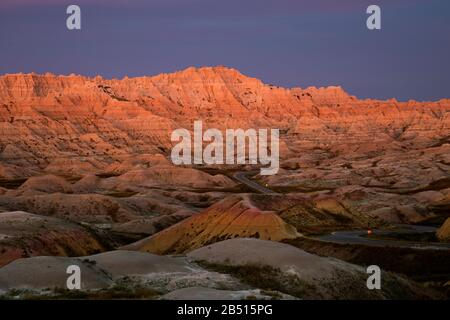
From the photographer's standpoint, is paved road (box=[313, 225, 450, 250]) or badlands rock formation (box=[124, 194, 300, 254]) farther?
badlands rock formation (box=[124, 194, 300, 254])

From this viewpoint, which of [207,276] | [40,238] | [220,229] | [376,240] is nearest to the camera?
[207,276]

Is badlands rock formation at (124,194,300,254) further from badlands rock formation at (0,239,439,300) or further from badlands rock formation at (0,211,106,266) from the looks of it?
badlands rock formation at (0,239,439,300)

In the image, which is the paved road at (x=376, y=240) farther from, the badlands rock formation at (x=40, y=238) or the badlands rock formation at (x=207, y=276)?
the badlands rock formation at (x=40, y=238)

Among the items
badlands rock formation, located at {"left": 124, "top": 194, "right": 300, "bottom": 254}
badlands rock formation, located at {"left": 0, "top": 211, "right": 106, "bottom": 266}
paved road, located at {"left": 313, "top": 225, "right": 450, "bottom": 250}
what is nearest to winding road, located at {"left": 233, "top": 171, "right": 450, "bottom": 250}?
paved road, located at {"left": 313, "top": 225, "right": 450, "bottom": 250}

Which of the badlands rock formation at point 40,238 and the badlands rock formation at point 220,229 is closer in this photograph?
the badlands rock formation at point 40,238

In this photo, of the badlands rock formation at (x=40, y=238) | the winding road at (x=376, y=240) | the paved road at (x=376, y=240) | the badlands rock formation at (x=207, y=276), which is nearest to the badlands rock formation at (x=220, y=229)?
the paved road at (x=376, y=240)

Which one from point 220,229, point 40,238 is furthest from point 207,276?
point 220,229

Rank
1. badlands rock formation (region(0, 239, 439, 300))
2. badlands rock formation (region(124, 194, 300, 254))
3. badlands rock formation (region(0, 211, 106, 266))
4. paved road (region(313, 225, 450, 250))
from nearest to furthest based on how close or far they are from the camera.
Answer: badlands rock formation (region(0, 239, 439, 300))
paved road (region(313, 225, 450, 250))
badlands rock formation (region(0, 211, 106, 266))
badlands rock formation (region(124, 194, 300, 254))

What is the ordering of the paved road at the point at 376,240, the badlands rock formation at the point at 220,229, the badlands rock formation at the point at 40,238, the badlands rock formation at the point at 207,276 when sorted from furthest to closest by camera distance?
the badlands rock formation at the point at 220,229 < the badlands rock formation at the point at 40,238 < the paved road at the point at 376,240 < the badlands rock formation at the point at 207,276

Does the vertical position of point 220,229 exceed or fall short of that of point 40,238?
it exceeds it

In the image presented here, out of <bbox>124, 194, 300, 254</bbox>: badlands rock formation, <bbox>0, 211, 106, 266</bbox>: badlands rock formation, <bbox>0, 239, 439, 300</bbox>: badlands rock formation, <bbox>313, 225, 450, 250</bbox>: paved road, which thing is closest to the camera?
<bbox>0, 239, 439, 300</bbox>: badlands rock formation

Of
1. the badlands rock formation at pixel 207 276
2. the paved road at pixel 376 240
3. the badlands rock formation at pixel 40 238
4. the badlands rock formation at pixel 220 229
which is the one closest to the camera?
the badlands rock formation at pixel 207 276

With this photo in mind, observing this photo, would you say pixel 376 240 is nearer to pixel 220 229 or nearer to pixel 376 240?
pixel 376 240
